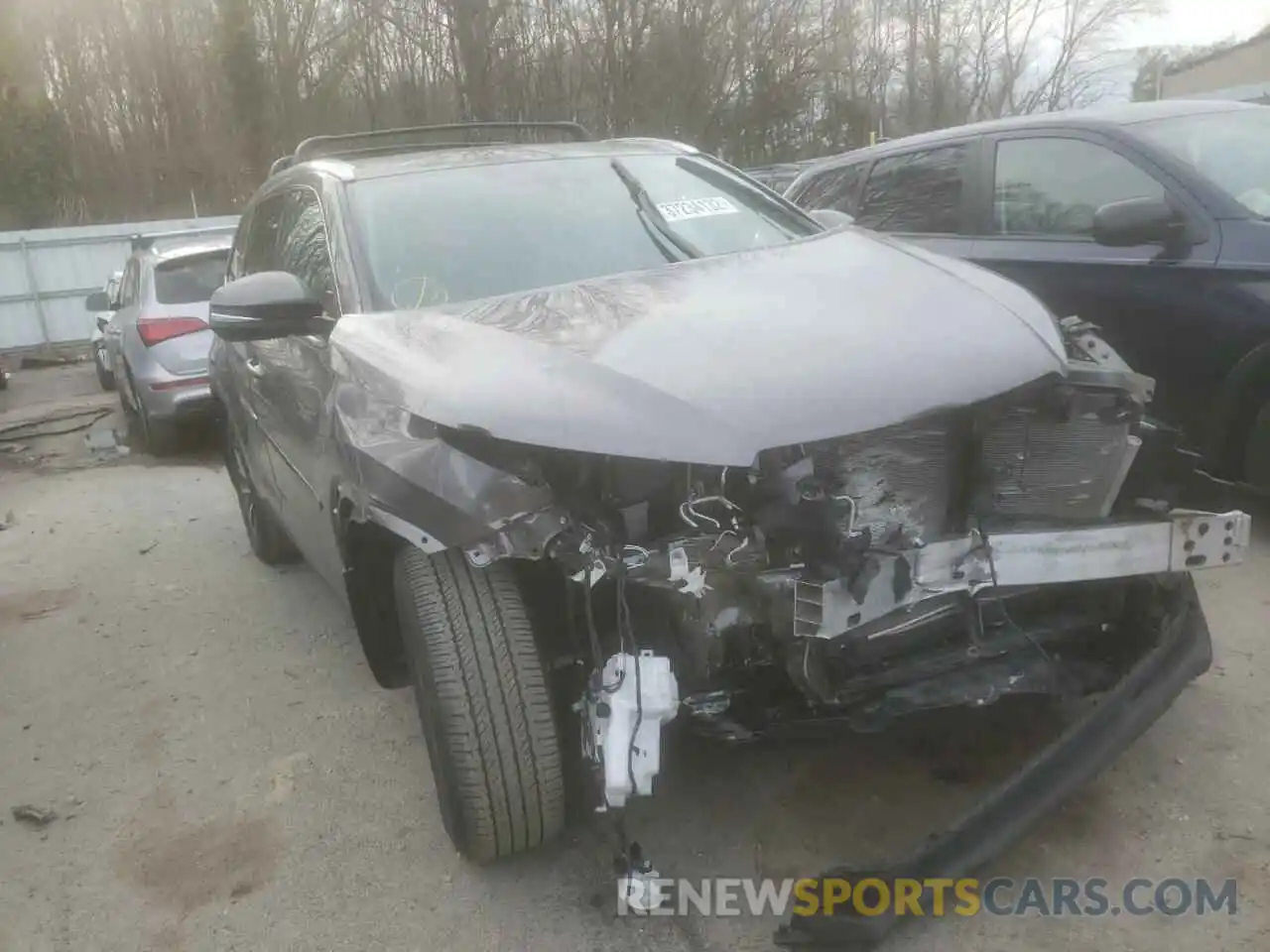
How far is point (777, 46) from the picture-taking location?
83.4 ft

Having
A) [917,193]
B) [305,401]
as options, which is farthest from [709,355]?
[917,193]

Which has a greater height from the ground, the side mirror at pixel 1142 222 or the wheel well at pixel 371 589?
the side mirror at pixel 1142 222

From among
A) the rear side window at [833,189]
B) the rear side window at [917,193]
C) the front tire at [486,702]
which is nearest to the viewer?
the front tire at [486,702]

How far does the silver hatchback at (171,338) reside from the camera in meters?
7.50

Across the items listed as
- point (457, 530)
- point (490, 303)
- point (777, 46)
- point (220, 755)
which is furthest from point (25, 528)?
point (777, 46)

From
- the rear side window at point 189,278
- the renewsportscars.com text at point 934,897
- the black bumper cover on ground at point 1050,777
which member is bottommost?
the renewsportscars.com text at point 934,897

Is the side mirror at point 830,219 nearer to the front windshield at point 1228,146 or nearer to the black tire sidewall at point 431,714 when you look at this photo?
the front windshield at point 1228,146

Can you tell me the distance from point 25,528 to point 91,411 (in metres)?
4.53

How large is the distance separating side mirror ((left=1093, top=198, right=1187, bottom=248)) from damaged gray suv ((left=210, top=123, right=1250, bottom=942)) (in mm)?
1323

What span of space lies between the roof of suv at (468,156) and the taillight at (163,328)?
388cm

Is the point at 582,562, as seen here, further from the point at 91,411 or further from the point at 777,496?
the point at 91,411

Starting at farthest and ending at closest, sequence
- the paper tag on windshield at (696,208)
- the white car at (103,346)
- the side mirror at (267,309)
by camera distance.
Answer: the white car at (103,346) → the paper tag on windshield at (696,208) → the side mirror at (267,309)

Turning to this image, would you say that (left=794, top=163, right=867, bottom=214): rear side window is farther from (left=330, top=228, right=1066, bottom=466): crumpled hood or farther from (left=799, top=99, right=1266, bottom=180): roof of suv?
(left=330, top=228, right=1066, bottom=466): crumpled hood

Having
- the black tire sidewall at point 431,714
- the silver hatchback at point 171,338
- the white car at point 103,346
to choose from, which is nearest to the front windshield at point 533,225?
the black tire sidewall at point 431,714
